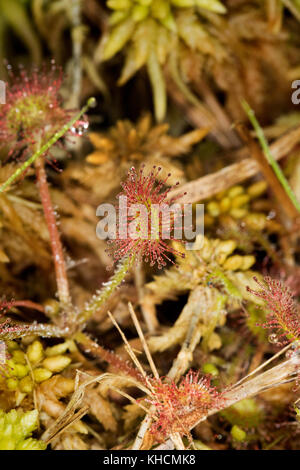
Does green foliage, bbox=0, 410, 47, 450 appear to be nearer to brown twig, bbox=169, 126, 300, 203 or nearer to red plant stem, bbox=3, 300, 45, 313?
red plant stem, bbox=3, 300, 45, 313

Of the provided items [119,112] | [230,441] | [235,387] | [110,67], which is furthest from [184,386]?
[110,67]

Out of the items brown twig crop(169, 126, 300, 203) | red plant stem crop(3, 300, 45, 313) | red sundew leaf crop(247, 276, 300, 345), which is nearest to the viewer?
red sundew leaf crop(247, 276, 300, 345)

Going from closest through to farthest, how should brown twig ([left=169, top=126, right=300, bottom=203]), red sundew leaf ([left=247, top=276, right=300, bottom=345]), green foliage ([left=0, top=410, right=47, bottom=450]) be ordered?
green foliage ([left=0, top=410, right=47, bottom=450]) → red sundew leaf ([left=247, top=276, right=300, bottom=345]) → brown twig ([left=169, top=126, right=300, bottom=203])

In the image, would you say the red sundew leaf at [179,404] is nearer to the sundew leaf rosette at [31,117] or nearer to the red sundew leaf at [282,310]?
the red sundew leaf at [282,310]

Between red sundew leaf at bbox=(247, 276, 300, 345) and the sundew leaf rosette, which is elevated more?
the sundew leaf rosette

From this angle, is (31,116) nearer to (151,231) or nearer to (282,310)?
(151,231)

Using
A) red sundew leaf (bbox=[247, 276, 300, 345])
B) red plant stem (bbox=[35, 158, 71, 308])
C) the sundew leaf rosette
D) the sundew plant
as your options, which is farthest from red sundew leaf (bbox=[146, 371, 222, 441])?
the sundew leaf rosette

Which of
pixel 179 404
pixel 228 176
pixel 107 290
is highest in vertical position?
pixel 228 176

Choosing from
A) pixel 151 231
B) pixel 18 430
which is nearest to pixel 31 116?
pixel 151 231
